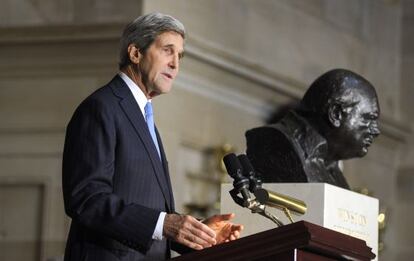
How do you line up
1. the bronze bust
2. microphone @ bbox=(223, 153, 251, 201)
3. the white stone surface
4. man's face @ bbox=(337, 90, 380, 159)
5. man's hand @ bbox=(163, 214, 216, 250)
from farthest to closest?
man's face @ bbox=(337, 90, 380, 159)
the bronze bust
the white stone surface
microphone @ bbox=(223, 153, 251, 201)
man's hand @ bbox=(163, 214, 216, 250)

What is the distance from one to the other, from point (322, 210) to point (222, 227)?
78.5 inches

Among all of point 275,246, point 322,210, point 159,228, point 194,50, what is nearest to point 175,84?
point 194,50

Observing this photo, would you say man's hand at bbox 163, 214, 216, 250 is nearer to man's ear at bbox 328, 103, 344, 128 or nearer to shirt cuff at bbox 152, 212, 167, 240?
shirt cuff at bbox 152, 212, 167, 240

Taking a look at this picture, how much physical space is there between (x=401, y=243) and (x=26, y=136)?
197 inches


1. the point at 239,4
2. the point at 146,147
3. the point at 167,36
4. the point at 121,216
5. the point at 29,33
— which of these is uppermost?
the point at 239,4

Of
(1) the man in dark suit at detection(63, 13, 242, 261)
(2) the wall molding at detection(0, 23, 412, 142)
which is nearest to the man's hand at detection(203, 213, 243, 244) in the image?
(1) the man in dark suit at detection(63, 13, 242, 261)

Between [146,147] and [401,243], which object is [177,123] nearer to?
[401,243]

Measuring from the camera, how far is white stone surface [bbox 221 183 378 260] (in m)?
6.64

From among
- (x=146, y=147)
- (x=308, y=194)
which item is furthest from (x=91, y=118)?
(x=308, y=194)

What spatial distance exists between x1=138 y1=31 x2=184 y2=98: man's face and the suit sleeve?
0.23 m

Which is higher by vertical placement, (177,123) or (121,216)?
(177,123)

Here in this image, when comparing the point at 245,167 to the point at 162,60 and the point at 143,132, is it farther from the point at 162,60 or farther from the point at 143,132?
the point at 162,60

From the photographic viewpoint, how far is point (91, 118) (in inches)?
179

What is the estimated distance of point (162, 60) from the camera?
4.67 metres
